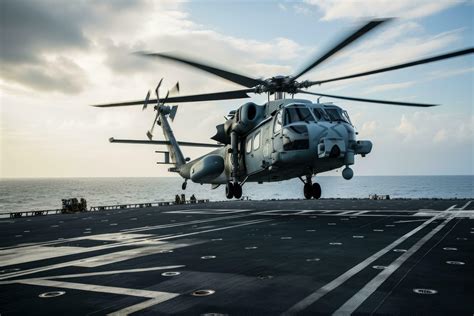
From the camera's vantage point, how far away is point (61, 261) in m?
10.9

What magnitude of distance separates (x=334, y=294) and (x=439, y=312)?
68.1 inches

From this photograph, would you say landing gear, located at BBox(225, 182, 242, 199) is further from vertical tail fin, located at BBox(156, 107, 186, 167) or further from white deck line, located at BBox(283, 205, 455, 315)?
white deck line, located at BBox(283, 205, 455, 315)

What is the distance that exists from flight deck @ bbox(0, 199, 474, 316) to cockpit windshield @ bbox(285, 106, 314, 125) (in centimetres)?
656

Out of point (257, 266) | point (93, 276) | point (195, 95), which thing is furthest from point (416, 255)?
point (195, 95)

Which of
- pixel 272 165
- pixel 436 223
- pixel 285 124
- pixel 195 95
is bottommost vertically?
pixel 436 223

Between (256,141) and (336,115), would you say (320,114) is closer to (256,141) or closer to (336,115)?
(336,115)

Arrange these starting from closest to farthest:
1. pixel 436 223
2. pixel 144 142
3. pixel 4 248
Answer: pixel 4 248
pixel 436 223
pixel 144 142

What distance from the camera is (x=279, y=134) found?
2052cm

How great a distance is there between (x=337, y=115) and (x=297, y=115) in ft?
7.35

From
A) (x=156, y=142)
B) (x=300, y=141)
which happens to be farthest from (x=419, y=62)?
(x=156, y=142)

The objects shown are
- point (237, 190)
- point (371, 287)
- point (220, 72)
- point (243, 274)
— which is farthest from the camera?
point (237, 190)

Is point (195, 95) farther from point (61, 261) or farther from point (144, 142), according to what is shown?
point (61, 261)

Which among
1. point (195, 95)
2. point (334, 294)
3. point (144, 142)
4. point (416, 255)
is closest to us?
point (334, 294)

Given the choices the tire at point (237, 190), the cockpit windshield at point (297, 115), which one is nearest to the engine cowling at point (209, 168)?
A: the tire at point (237, 190)
